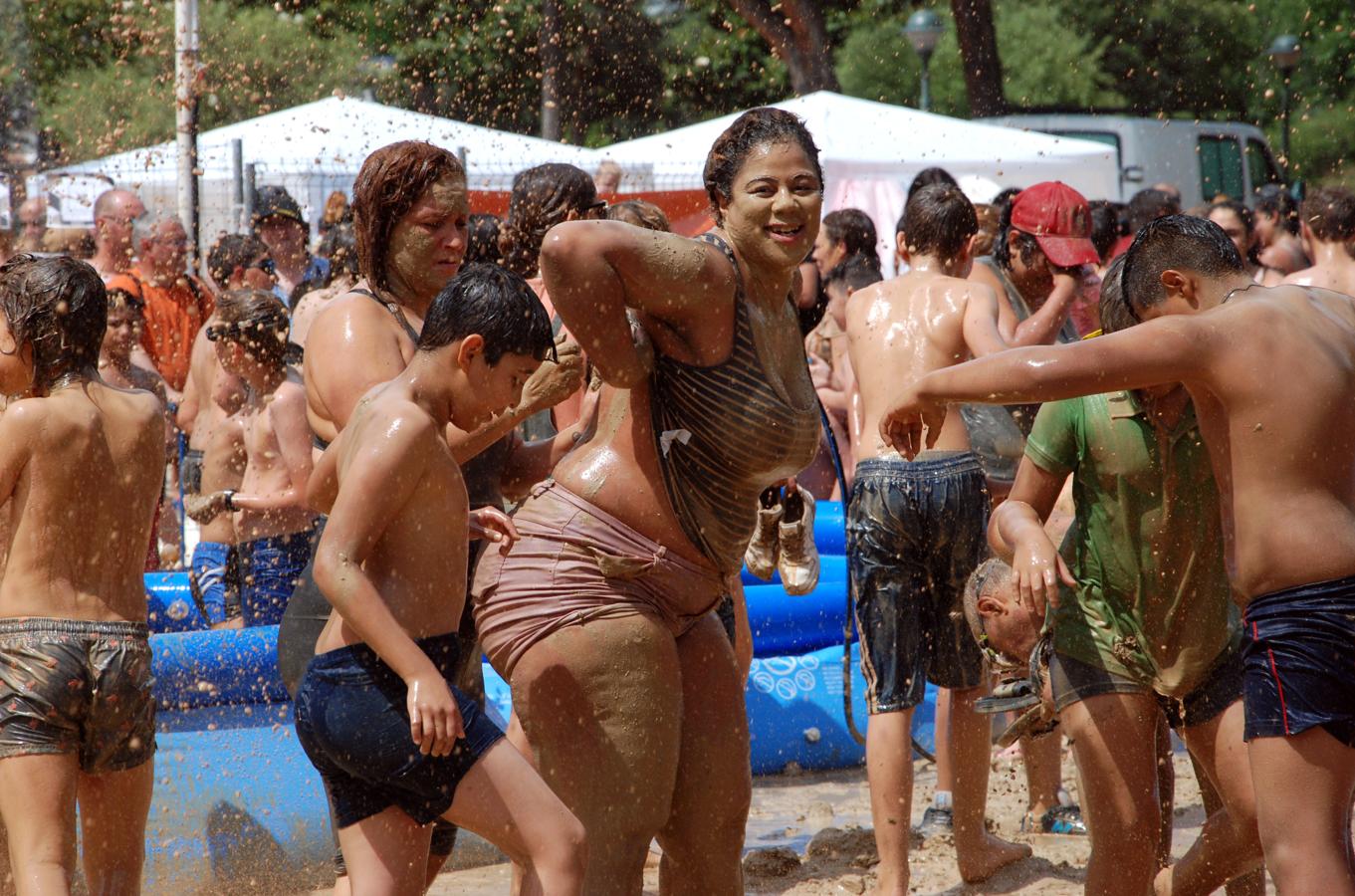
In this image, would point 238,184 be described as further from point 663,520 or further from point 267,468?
point 663,520

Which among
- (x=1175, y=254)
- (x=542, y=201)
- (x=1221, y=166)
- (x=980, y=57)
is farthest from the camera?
(x=980, y=57)

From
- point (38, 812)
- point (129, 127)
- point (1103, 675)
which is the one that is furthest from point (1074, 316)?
point (129, 127)

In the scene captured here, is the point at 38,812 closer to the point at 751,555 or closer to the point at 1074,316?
the point at 751,555

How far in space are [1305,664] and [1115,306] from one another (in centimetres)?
100

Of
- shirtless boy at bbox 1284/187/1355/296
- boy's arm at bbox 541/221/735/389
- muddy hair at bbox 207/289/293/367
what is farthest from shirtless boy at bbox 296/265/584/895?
shirtless boy at bbox 1284/187/1355/296

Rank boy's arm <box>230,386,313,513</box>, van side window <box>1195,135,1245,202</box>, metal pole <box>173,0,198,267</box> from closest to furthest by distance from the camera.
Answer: boy's arm <box>230,386,313,513</box>
metal pole <box>173,0,198,267</box>
van side window <box>1195,135,1245,202</box>

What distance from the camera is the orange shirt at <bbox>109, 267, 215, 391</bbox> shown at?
8484mm

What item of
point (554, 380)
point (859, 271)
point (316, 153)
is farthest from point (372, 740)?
point (316, 153)

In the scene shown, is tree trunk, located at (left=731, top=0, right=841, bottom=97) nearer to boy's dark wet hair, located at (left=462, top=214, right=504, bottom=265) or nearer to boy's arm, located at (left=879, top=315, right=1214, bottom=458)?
boy's dark wet hair, located at (left=462, top=214, right=504, bottom=265)

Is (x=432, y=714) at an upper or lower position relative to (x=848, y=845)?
upper

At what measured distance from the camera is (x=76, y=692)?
3609 millimetres

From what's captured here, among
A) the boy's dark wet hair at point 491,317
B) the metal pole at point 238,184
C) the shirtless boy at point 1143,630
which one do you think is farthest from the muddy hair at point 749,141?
the metal pole at point 238,184

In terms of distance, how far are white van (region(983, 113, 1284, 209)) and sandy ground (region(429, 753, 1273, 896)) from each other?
12431mm

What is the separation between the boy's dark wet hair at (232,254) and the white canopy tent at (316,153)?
3.75 m
